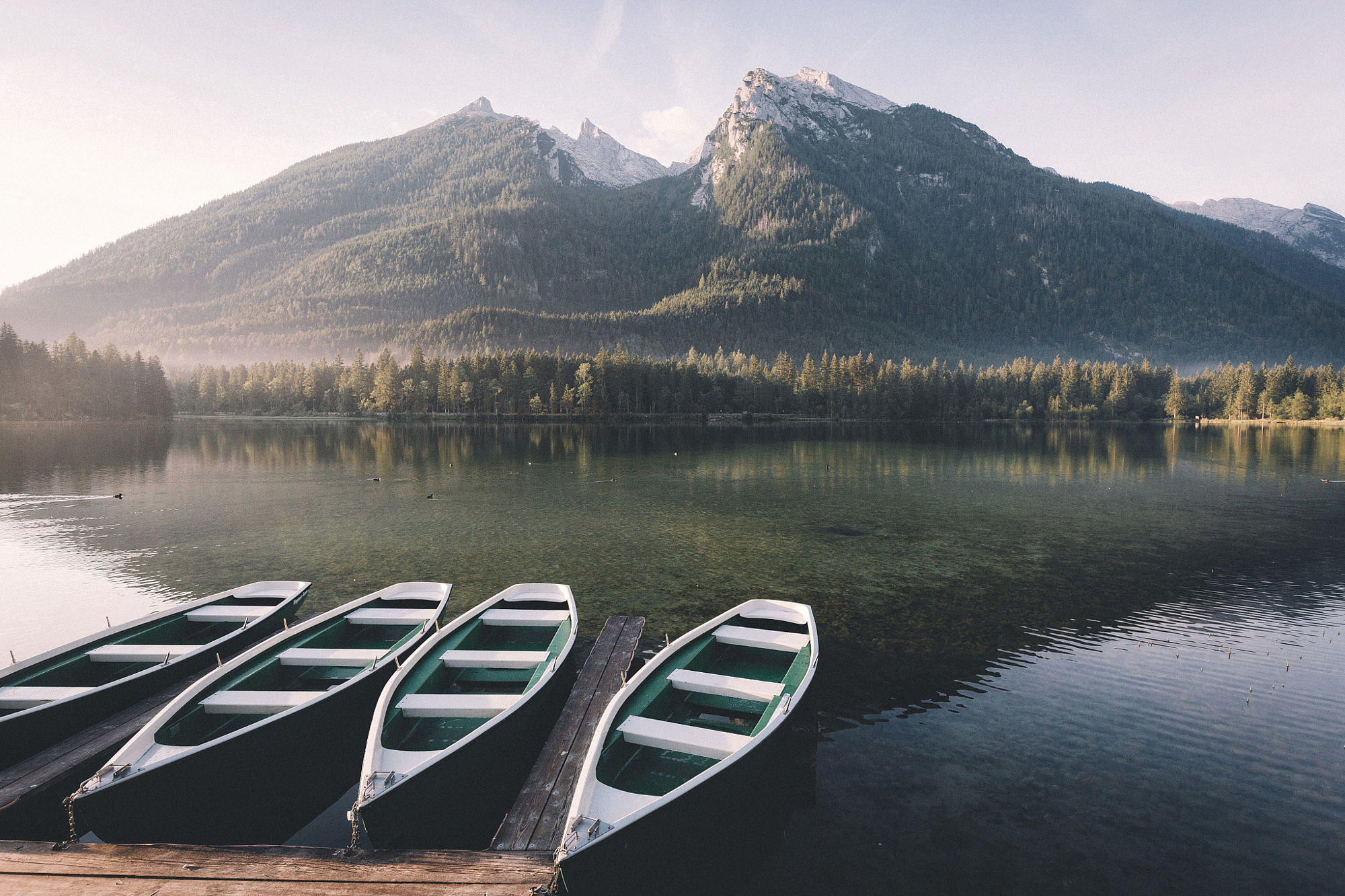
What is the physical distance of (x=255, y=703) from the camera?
463 inches

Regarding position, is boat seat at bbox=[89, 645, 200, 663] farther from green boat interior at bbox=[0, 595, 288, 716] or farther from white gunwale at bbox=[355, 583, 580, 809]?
white gunwale at bbox=[355, 583, 580, 809]

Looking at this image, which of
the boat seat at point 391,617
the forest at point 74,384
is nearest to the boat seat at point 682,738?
the boat seat at point 391,617

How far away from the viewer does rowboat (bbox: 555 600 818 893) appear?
8.12 metres

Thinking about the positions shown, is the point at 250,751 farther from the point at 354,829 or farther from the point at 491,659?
the point at 491,659

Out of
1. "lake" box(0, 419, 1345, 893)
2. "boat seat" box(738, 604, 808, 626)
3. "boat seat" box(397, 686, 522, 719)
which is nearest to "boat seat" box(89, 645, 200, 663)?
"boat seat" box(397, 686, 522, 719)

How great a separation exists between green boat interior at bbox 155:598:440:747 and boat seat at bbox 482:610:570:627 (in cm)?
161

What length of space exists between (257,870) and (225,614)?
11900 millimetres

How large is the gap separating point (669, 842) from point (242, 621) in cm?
1598

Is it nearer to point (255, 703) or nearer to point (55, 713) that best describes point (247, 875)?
point (255, 703)

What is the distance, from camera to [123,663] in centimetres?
1474

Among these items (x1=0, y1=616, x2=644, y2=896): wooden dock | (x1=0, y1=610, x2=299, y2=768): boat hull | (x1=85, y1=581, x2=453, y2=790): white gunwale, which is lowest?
(x1=0, y1=616, x2=644, y2=896): wooden dock

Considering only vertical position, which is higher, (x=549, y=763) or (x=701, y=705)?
(x=701, y=705)

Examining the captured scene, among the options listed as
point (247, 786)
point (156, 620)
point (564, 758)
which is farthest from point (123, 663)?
point (564, 758)

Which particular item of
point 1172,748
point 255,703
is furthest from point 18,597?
point 1172,748
